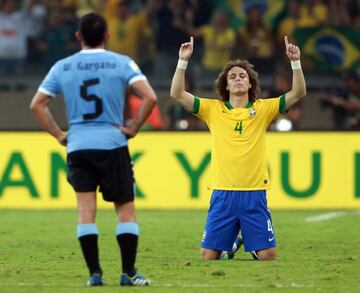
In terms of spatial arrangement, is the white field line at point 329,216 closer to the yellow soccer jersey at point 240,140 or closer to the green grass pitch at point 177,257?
the green grass pitch at point 177,257

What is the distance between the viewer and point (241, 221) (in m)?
11.2

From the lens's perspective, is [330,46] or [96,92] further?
[330,46]

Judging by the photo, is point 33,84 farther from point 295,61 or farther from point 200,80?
point 295,61

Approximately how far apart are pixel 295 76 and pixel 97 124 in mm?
2546

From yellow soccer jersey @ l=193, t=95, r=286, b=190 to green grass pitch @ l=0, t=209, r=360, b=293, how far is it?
71cm

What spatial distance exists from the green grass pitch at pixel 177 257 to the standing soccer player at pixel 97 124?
0.41m

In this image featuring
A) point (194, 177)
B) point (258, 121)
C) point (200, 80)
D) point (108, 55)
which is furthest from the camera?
point (200, 80)

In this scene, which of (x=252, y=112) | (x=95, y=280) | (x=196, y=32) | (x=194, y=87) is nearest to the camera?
(x=95, y=280)

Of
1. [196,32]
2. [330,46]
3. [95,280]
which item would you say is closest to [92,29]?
[95,280]

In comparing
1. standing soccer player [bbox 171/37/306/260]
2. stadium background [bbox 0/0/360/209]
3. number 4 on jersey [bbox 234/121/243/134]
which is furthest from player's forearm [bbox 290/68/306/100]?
stadium background [bbox 0/0/360/209]

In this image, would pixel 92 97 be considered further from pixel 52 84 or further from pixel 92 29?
pixel 92 29

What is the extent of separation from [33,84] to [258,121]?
9.58 metres

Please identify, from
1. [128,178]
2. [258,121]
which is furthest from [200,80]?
[128,178]

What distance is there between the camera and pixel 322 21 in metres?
20.9
